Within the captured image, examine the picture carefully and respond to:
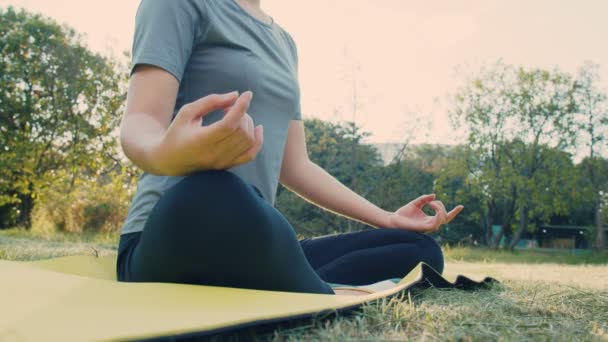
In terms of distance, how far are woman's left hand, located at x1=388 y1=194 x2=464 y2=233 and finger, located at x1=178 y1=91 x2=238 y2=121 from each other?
3.48 feet

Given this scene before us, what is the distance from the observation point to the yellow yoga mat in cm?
84

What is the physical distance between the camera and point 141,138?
109 cm

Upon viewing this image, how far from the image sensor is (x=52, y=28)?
35.3ft

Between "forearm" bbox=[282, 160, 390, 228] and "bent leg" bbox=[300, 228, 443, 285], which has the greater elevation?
"forearm" bbox=[282, 160, 390, 228]

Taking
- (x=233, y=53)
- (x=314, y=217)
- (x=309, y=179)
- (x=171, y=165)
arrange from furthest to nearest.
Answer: (x=314, y=217) < (x=309, y=179) < (x=233, y=53) < (x=171, y=165)

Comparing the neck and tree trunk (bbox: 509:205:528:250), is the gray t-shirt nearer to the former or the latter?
the neck

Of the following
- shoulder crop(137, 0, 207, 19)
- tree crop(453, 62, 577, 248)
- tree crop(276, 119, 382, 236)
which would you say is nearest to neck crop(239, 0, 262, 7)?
shoulder crop(137, 0, 207, 19)

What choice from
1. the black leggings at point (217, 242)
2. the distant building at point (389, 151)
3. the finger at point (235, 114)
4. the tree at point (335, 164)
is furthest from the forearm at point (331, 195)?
the distant building at point (389, 151)

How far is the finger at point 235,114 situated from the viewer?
834 millimetres

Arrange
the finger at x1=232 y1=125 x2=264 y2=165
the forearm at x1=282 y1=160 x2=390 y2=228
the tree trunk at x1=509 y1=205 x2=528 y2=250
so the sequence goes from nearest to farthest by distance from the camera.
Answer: the finger at x1=232 y1=125 x2=264 y2=165 < the forearm at x1=282 y1=160 x2=390 y2=228 < the tree trunk at x1=509 y1=205 x2=528 y2=250

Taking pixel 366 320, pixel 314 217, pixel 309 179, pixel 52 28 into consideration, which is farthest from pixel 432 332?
pixel 52 28

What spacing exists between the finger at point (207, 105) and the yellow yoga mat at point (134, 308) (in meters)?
0.34

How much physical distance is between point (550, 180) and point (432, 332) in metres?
14.6

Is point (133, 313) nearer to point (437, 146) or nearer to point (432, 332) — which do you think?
point (432, 332)
